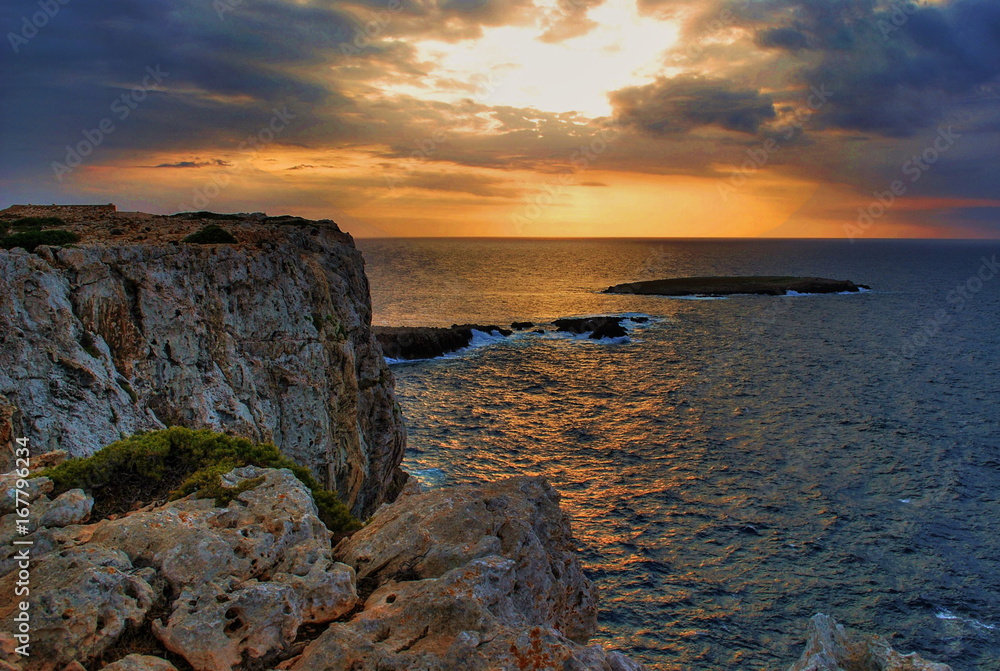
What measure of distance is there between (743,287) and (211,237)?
422ft

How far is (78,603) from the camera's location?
24.2ft

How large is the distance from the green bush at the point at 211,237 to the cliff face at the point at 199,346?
72 centimetres

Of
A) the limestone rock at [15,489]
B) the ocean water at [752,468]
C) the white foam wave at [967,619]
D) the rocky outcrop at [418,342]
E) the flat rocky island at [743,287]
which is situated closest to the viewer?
the limestone rock at [15,489]

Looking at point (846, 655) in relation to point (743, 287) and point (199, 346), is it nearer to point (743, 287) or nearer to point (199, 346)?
point (199, 346)

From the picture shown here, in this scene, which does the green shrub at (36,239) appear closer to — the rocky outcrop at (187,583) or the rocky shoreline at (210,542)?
the rocky shoreline at (210,542)

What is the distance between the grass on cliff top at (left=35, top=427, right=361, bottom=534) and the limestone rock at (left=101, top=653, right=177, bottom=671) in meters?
3.45

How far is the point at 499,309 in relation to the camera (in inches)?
4491

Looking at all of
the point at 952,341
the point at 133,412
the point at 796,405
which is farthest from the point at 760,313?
the point at 133,412

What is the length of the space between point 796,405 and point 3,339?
179ft

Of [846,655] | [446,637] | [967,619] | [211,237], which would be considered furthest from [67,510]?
[967,619]

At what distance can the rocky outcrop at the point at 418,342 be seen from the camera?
239ft

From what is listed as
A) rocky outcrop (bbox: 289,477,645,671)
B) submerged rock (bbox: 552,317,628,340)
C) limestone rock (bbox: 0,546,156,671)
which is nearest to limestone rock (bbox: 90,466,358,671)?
limestone rock (bbox: 0,546,156,671)

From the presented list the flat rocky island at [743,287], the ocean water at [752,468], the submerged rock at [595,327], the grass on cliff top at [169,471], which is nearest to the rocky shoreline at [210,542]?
the grass on cliff top at [169,471]

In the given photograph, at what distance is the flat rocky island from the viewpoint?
130m
